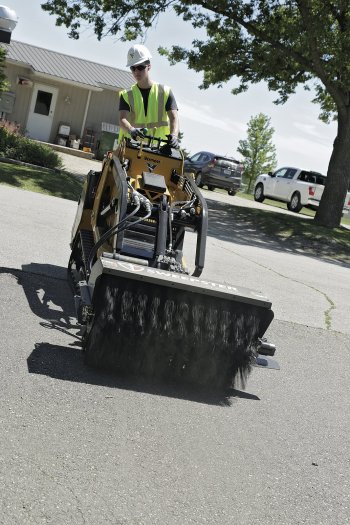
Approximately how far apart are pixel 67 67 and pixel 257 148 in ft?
74.8

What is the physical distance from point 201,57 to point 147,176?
53.3 ft

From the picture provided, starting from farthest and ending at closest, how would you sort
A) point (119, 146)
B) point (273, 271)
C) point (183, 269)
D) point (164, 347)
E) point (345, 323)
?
point (273, 271) → point (345, 323) → point (119, 146) → point (183, 269) → point (164, 347)

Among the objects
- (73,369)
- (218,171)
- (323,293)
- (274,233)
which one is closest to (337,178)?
(274,233)

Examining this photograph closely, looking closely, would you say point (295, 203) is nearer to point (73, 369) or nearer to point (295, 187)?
point (295, 187)

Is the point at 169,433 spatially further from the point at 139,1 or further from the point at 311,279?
the point at 139,1

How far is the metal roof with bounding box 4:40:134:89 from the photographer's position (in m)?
33.2

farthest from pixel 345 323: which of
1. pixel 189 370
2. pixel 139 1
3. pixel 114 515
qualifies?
pixel 139 1

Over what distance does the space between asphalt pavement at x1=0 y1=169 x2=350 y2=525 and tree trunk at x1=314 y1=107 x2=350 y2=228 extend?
13495 millimetres

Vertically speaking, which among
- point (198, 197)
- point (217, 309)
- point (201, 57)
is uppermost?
point (201, 57)

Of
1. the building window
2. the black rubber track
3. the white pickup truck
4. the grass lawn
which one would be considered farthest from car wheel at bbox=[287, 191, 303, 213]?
the black rubber track

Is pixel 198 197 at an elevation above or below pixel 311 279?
above

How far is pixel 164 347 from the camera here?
5219 mm

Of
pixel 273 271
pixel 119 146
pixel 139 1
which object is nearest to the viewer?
pixel 119 146

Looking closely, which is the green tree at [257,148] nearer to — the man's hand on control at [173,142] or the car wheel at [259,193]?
the car wheel at [259,193]
